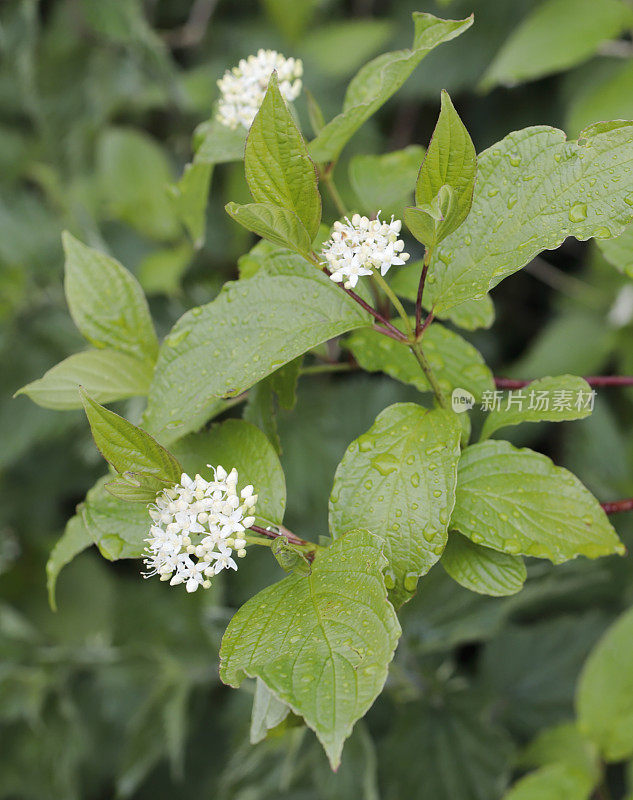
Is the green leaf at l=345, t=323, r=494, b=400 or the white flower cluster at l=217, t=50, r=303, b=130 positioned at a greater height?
the white flower cluster at l=217, t=50, r=303, b=130

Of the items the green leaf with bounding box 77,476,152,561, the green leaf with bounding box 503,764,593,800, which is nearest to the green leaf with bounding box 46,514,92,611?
the green leaf with bounding box 77,476,152,561

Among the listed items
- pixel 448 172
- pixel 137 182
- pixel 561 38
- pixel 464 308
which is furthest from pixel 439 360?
pixel 137 182

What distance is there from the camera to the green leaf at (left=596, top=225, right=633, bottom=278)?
618 millimetres

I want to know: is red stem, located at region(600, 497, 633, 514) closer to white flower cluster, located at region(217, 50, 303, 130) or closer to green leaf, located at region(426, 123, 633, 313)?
green leaf, located at region(426, 123, 633, 313)

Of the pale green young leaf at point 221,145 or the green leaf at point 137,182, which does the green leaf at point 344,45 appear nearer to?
the green leaf at point 137,182

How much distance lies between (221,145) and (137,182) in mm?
960

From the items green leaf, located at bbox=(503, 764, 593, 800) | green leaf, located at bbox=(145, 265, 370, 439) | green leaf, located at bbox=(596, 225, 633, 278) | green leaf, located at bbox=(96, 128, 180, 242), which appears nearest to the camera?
green leaf, located at bbox=(145, 265, 370, 439)

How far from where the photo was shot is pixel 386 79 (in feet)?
1.82

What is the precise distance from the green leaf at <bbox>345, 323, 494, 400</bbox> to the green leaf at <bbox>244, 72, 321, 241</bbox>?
0.47ft

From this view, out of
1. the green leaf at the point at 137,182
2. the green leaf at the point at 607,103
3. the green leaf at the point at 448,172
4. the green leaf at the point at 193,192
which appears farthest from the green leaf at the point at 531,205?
the green leaf at the point at 137,182

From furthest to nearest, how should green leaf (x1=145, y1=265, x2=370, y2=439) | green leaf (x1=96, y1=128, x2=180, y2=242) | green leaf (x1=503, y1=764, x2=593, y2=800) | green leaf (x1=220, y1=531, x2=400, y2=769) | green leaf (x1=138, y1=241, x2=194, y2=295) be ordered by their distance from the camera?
1. green leaf (x1=96, y1=128, x2=180, y2=242)
2. green leaf (x1=138, y1=241, x2=194, y2=295)
3. green leaf (x1=503, y1=764, x2=593, y2=800)
4. green leaf (x1=145, y1=265, x2=370, y2=439)
5. green leaf (x1=220, y1=531, x2=400, y2=769)

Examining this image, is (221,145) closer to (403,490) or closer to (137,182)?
(403,490)

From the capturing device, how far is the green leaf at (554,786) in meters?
0.88

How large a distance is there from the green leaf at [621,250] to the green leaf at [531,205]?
0.13 metres
